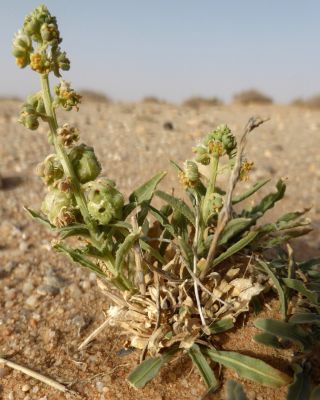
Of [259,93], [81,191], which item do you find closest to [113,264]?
[81,191]

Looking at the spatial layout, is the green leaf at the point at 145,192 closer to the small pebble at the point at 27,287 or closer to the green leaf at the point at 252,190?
the green leaf at the point at 252,190

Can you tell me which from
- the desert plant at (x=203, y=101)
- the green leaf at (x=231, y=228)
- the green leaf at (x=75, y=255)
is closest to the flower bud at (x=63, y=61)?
the green leaf at (x=75, y=255)

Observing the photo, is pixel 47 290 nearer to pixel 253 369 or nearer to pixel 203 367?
pixel 203 367

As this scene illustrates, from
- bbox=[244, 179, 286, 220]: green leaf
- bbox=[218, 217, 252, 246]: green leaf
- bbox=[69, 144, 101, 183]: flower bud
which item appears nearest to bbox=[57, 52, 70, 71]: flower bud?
bbox=[69, 144, 101, 183]: flower bud

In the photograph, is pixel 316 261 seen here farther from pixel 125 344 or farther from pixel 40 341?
pixel 40 341

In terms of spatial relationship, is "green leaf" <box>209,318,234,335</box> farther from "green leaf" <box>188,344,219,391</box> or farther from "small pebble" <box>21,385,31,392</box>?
"small pebble" <box>21,385,31,392</box>

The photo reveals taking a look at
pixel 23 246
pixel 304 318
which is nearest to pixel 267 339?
pixel 304 318
